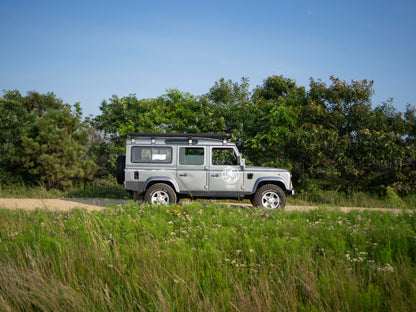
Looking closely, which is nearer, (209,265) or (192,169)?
(209,265)

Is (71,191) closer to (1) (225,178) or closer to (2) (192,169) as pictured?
(2) (192,169)

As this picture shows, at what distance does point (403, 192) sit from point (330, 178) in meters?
2.59

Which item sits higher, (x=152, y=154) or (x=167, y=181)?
(x=152, y=154)

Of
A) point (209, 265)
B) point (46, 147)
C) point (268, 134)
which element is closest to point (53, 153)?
point (46, 147)

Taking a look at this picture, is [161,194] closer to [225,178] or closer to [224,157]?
[225,178]

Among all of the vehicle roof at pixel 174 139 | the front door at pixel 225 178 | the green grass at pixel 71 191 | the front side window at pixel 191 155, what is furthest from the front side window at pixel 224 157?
the green grass at pixel 71 191

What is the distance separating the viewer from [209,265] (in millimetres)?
3207

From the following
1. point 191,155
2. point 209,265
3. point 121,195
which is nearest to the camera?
point 209,265

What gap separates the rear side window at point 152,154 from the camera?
28.9 feet

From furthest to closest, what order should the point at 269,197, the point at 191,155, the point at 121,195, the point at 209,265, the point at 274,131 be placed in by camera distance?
the point at 121,195 < the point at 274,131 < the point at 191,155 < the point at 269,197 < the point at 209,265

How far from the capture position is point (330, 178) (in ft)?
40.9

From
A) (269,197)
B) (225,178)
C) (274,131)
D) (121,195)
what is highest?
(274,131)

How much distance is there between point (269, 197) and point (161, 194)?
309 centimetres

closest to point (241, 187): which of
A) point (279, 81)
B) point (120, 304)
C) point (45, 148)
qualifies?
point (120, 304)
